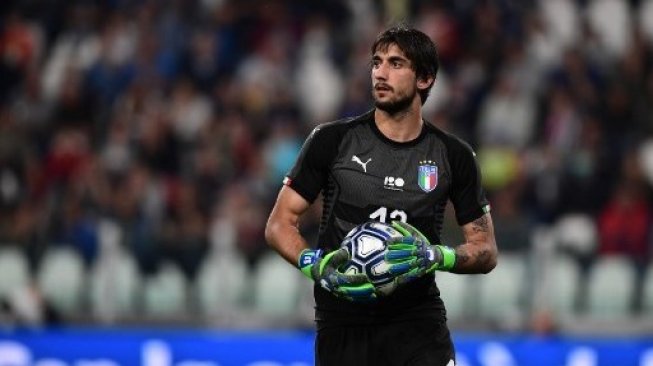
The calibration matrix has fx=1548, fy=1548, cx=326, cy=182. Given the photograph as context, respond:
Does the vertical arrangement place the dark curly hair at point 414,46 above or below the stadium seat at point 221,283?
above

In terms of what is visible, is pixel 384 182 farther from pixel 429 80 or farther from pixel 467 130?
pixel 467 130

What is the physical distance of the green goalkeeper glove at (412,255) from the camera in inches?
250

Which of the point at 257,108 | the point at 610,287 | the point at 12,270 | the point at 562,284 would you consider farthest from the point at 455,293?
the point at 12,270

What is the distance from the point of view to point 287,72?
15.3 meters

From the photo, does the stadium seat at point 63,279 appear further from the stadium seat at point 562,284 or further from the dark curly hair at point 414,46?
the dark curly hair at point 414,46

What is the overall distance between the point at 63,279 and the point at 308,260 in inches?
251

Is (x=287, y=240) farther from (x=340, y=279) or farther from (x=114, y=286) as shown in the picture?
(x=114, y=286)

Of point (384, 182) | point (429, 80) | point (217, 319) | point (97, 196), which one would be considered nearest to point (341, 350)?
point (384, 182)

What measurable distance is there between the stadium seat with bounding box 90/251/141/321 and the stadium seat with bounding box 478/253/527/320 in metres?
2.81

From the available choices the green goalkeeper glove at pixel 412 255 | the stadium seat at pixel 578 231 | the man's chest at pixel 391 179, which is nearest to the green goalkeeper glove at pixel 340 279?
the green goalkeeper glove at pixel 412 255

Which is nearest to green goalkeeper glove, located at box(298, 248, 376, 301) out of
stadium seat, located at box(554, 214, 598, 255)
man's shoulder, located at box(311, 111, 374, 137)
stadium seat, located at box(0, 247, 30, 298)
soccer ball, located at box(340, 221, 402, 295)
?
soccer ball, located at box(340, 221, 402, 295)

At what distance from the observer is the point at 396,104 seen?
6.74 metres

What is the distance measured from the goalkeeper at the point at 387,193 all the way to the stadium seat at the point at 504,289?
205 inches

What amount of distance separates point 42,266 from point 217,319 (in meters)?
1.49
